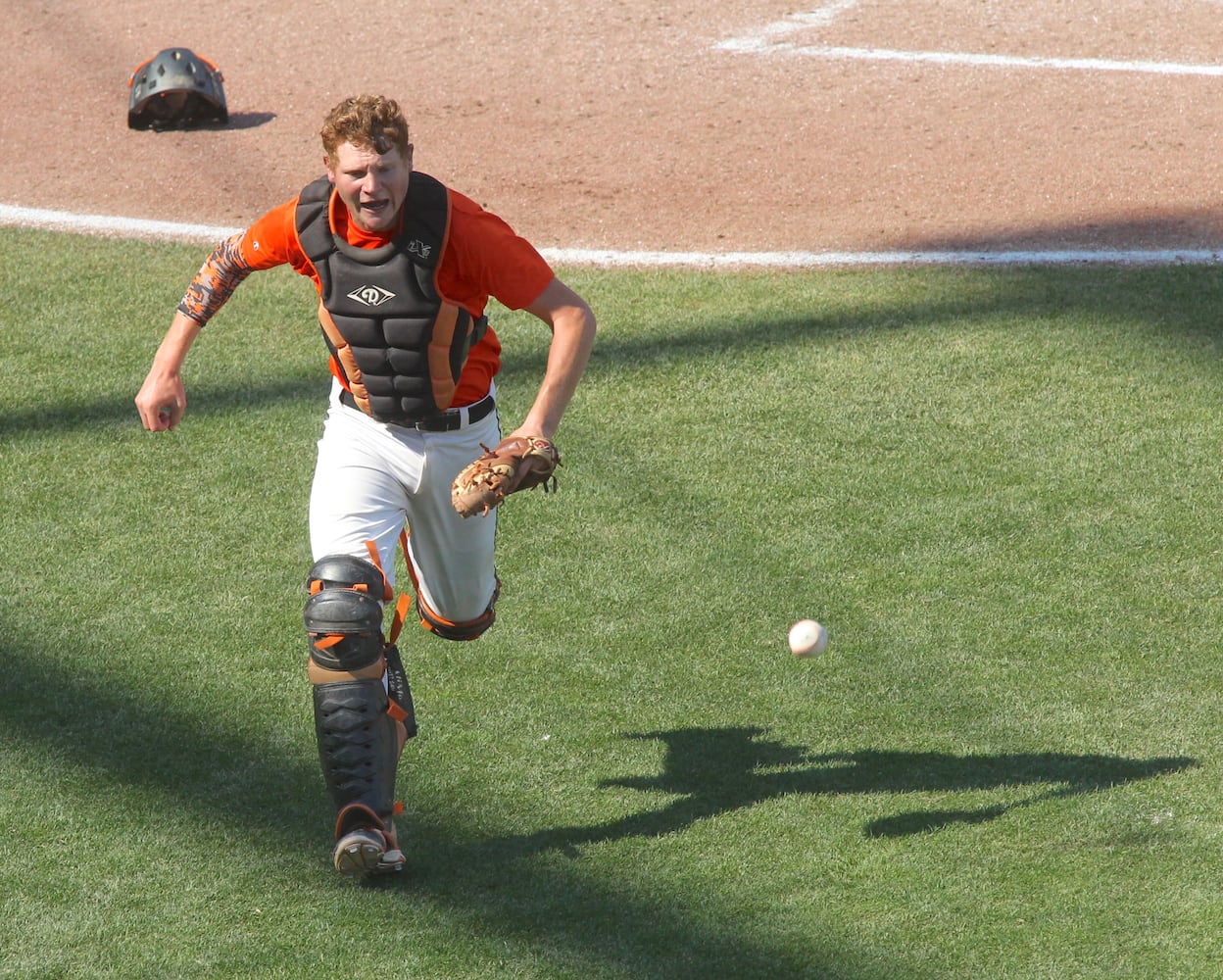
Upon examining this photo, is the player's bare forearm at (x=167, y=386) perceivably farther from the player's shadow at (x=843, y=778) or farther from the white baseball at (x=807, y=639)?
the white baseball at (x=807, y=639)

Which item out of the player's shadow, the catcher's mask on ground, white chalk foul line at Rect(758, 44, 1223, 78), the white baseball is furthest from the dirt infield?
the player's shadow

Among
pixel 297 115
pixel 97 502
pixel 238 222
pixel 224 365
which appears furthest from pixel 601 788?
pixel 297 115

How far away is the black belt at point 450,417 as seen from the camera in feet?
14.5

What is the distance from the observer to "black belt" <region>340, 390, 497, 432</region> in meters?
4.43

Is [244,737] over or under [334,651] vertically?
under

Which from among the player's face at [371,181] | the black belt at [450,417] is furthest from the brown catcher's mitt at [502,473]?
the player's face at [371,181]

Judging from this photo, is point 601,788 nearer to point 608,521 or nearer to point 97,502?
point 608,521

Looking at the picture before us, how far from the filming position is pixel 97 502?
20.3 feet

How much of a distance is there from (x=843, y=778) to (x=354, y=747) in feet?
4.63

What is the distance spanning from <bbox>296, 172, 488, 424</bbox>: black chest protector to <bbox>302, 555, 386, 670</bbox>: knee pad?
50cm

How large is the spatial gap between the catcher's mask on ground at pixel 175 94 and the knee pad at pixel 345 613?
6.61m

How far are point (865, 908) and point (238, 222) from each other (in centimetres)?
614

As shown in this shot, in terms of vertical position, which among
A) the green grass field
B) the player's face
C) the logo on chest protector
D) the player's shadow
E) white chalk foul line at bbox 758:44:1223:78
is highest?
the player's face

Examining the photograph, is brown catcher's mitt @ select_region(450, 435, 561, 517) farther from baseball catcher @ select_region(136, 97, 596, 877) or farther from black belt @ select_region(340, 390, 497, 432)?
black belt @ select_region(340, 390, 497, 432)
